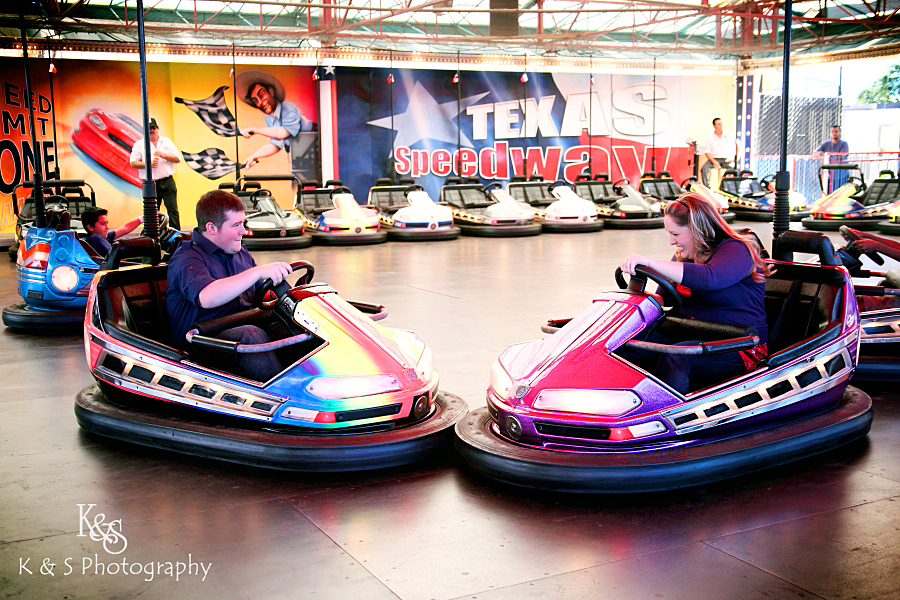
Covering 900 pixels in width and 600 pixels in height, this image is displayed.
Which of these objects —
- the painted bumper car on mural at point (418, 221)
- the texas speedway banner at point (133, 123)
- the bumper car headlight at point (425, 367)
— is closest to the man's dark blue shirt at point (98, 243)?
the bumper car headlight at point (425, 367)

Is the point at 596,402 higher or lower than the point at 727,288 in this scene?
lower

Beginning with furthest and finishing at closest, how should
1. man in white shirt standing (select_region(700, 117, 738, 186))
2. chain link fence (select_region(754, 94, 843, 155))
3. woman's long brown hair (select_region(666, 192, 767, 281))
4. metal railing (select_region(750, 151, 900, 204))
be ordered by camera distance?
chain link fence (select_region(754, 94, 843, 155)) < metal railing (select_region(750, 151, 900, 204)) < man in white shirt standing (select_region(700, 117, 738, 186)) < woman's long brown hair (select_region(666, 192, 767, 281))

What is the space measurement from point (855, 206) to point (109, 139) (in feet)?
29.5

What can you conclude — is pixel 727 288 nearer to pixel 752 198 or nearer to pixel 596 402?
pixel 596 402

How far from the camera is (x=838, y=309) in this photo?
225 cm

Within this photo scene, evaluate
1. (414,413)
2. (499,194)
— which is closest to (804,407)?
(414,413)

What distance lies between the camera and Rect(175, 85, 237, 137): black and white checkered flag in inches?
434

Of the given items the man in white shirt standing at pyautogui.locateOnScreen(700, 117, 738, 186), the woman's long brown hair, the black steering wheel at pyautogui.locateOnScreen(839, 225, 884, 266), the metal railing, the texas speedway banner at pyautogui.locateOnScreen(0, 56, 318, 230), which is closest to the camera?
the woman's long brown hair

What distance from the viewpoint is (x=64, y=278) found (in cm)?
408

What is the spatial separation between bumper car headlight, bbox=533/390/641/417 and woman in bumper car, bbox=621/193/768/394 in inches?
6.3

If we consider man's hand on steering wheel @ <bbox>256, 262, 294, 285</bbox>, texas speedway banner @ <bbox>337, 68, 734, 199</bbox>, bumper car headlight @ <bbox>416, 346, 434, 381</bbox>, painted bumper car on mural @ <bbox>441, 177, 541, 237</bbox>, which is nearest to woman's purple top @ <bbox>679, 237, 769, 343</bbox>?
bumper car headlight @ <bbox>416, 346, 434, 381</bbox>

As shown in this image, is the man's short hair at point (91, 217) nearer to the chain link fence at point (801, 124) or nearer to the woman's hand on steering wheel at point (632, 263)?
the woman's hand on steering wheel at point (632, 263)

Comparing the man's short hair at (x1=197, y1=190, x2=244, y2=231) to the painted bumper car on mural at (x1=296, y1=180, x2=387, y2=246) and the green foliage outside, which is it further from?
the green foliage outside

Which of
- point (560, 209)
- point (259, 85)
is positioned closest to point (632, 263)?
point (560, 209)
